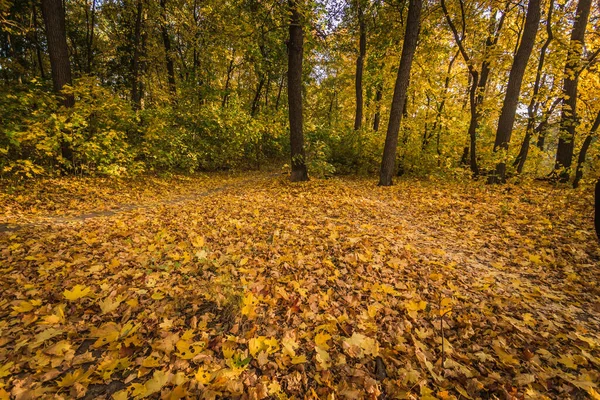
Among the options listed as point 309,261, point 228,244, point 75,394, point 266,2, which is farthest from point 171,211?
point 266,2

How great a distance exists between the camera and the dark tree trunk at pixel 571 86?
8172 mm

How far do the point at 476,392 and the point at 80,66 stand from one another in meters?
22.0

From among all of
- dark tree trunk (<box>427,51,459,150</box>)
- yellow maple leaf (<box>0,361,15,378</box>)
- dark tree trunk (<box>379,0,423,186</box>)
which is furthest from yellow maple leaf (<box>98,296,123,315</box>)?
dark tree trunk (<box>427,51,459,150</box>)

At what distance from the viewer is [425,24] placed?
11633mm

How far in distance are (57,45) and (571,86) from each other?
16.4 metres

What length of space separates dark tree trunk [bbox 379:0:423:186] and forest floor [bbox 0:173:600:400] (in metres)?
4.65

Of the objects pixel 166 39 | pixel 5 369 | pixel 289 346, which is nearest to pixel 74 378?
pixel 5 369

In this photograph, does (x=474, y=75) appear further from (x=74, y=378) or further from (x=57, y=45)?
(x=57, y=45)

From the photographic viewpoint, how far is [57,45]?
7969 mm

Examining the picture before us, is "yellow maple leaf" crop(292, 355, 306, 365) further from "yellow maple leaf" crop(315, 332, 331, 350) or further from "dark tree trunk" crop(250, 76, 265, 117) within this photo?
"dark tree trunk" crop(250, 76, 265, 117)

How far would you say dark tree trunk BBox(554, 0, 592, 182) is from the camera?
8.17 m

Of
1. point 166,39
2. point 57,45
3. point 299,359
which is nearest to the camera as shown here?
point 299,359

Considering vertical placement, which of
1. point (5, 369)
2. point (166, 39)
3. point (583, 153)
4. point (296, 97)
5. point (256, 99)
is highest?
point (166, 39)

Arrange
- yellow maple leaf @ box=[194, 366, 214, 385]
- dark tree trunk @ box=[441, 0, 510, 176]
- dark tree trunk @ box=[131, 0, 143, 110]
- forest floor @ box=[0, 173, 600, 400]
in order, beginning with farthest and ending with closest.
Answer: dark tree trunk @ box=[131, 0, 143, 110] < dark tree trunk @ box=[441, 0, 510, 176] < forest floor @ box=[0, 173, 600, 400] < yellow maple leaf @ box=[194, 366, 214, 385]
